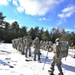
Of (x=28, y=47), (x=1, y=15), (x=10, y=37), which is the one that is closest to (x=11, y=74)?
(x=28, y=47)

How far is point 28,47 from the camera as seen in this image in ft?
65.8

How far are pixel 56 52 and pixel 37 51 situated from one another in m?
6.61

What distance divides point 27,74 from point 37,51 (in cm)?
682

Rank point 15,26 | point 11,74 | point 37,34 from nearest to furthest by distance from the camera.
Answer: point 11,74
point 37,34
point 15,26

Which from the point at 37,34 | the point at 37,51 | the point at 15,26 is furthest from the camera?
the point at 15,26

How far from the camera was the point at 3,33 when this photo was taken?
253 feet

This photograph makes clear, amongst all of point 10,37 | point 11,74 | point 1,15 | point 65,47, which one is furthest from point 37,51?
point 1,15

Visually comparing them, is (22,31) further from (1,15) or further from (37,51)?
(37,51)

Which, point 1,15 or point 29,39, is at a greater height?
point 1,15

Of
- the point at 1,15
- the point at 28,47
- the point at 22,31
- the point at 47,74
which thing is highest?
the point at 1,15

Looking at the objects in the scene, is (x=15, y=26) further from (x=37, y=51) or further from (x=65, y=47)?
(x=65, y=47)

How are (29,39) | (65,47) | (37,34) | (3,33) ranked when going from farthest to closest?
(37,34) < (3,33) < (29,39) < (65,47)

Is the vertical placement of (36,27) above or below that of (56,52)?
above

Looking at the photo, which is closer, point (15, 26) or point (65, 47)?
point (65, 47)
